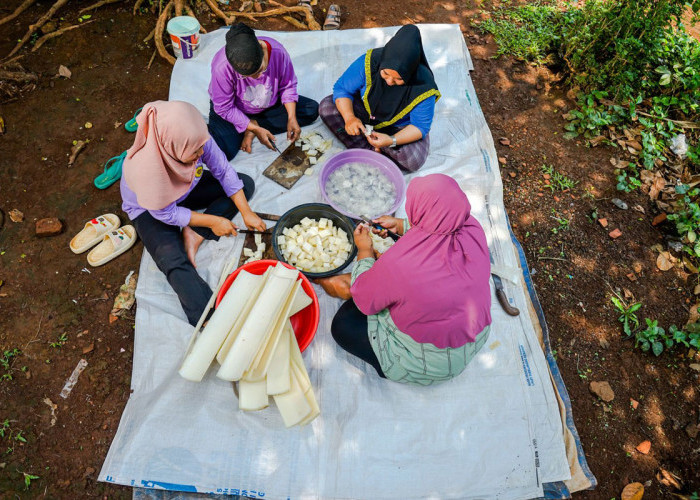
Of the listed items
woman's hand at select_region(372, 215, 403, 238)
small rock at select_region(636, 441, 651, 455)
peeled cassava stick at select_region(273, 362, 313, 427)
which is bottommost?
small rock at select_region(636, 441, 651, 455)

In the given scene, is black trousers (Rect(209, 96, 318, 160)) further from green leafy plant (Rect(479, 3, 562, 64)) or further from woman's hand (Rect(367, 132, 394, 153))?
green leafy plant (Rect(479, 3, 562, 64))

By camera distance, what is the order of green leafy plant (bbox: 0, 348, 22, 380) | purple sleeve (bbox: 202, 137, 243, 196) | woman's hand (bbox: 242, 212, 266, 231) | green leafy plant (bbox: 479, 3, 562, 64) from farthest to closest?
green leafy plant (bbox: 479, 3, 562, 64) → woman's hand (bbox: 242, 212, 266, 231) → purple sleeve (bbox: 202, 137, 243, 196) → green leafy plant (bbox: 0, 348, 22, 380)

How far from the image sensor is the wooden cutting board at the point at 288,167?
3080mm

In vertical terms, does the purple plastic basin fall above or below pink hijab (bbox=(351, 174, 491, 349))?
below

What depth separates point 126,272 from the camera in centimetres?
274

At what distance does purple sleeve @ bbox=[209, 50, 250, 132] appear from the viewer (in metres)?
2.70

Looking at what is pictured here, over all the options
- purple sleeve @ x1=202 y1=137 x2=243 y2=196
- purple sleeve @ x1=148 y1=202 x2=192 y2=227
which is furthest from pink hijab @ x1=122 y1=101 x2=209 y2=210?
purple sleeve @ x1=202 y1=137 x2=243 y2=196

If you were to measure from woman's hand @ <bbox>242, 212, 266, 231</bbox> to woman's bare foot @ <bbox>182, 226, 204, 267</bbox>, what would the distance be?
0.33m

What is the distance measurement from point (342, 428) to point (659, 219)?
2.94 meters

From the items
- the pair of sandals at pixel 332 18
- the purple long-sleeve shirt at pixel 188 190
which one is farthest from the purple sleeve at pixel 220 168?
the pair of sandals at pixel 332 18

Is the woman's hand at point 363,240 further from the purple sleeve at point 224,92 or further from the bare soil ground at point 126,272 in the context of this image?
the bare soil ground at point 126,272

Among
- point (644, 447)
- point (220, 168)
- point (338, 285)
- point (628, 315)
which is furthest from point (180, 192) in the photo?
point (644, 447)

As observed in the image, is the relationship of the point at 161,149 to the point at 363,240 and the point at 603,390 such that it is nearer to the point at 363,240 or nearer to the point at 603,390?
the point at 363,240

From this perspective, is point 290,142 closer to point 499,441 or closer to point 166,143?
point 166,143
